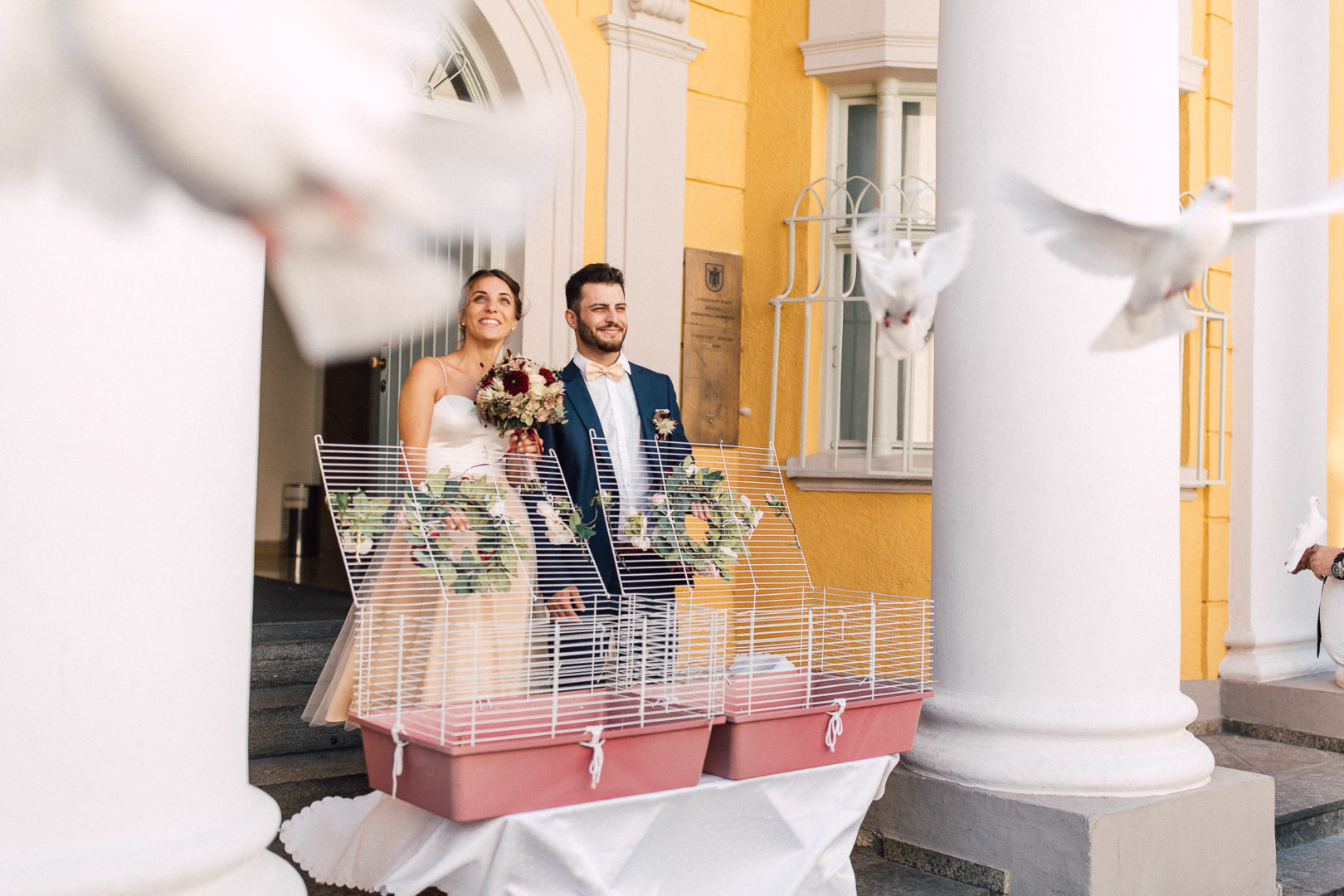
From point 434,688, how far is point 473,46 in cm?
298

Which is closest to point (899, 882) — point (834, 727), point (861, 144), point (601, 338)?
point (834, 727)

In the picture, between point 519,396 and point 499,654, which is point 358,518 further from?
point 519,396

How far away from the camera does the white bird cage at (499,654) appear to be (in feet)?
8.67

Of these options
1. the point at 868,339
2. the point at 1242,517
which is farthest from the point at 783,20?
the point at 1242,517

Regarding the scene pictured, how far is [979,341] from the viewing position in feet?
12.0

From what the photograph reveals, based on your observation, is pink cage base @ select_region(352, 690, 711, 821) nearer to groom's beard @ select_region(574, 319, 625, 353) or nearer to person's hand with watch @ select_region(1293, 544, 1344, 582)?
groom's beard @ select_region(574, 319, 625, 353)

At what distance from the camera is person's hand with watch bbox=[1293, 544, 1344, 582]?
5.44 metres

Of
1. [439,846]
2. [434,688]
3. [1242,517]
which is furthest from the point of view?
[1242,517]

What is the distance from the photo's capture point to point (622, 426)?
382 centimetres

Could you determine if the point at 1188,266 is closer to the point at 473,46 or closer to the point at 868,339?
the point at 473,46

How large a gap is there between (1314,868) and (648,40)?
162 inches

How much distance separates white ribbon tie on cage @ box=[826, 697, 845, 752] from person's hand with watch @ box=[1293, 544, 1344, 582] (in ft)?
10.9

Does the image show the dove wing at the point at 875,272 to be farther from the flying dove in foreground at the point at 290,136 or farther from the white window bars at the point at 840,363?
the white window bars at the point at 840,363

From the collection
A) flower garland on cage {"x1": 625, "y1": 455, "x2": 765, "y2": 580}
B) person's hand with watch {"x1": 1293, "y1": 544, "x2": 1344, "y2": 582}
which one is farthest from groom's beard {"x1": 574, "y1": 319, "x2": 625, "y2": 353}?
person's hand with watch {"x1": 1293, "y1": 544, "x2": 1344, "y2": 582}
